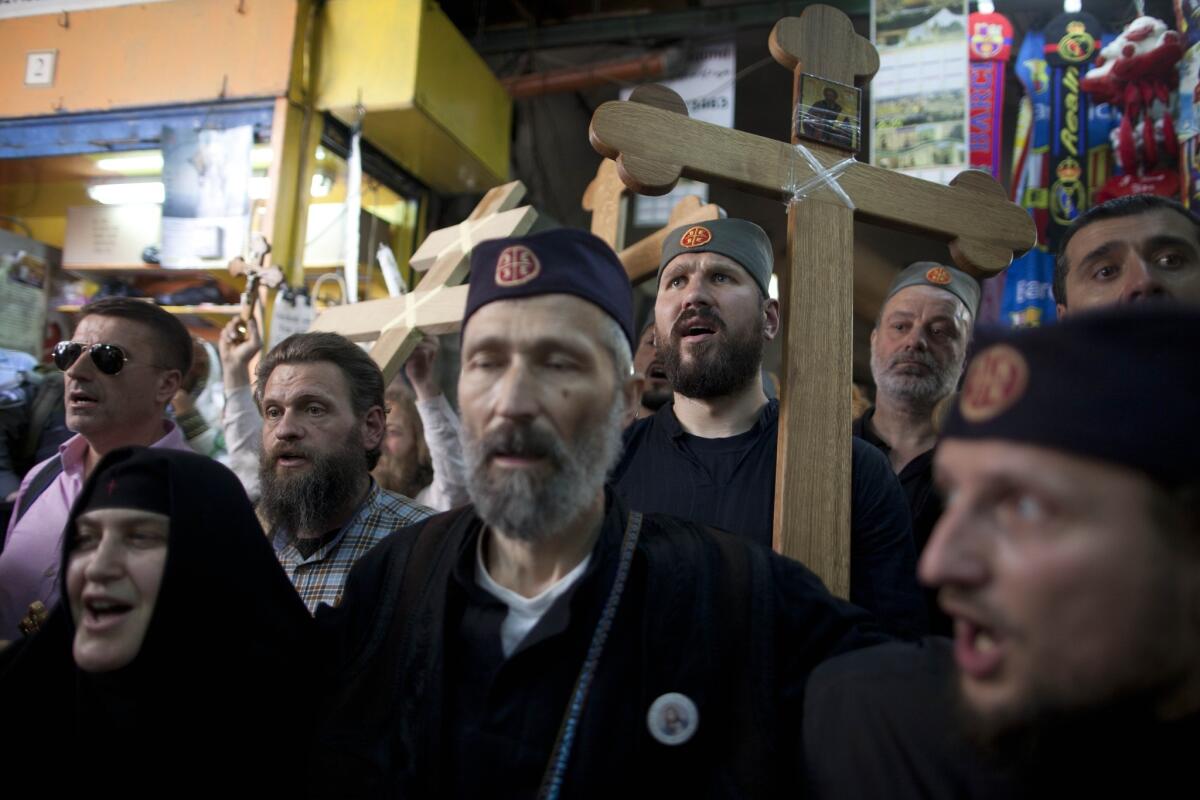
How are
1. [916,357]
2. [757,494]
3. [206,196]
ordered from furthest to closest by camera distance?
[206,196] < [916,357] < [757,494]

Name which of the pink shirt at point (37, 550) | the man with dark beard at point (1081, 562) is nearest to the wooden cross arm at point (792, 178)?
the man with dark beard at point (1081, 562)

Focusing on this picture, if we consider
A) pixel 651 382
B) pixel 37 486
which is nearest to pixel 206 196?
pixel 37 486

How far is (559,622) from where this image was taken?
4.27 feet

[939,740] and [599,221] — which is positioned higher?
[599,221]

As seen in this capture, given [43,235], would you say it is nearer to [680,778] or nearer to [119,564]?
[119,564]

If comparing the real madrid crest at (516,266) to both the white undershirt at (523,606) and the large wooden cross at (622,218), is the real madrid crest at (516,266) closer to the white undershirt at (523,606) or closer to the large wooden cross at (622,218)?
the white undershirt at (523,606)

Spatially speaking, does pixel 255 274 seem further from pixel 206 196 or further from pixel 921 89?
pixel 921 89

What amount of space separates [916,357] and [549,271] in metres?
1.78

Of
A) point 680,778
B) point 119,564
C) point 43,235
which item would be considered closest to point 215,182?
point 43,235

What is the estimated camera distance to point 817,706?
3.90 ft

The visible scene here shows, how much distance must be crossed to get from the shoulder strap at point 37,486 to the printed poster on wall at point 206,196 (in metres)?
2.78

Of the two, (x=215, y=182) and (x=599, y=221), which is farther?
(x=215, y=182)

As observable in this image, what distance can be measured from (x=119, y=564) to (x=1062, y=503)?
139 cm

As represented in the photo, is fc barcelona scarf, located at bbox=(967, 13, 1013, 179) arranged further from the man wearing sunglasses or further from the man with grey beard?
the man wearing sunglasses
